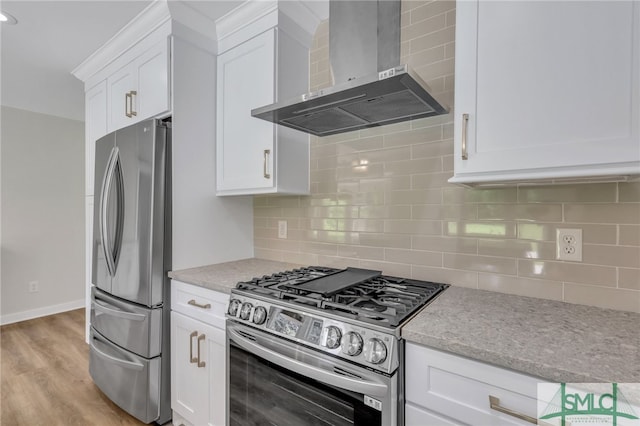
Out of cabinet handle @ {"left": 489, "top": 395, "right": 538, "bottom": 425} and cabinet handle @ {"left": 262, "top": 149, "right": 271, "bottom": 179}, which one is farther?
cabinet handle @ {"left": 262, "top": 149, "right": 271, "bottom": 179}

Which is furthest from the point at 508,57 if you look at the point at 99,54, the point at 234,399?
the point at 99,54

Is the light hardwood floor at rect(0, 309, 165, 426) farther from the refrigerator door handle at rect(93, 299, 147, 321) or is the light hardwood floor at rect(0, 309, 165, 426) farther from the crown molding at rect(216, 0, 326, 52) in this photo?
the crown molding at rect(216, 0, 326, 52)

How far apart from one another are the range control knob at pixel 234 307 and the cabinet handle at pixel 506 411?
101 cm

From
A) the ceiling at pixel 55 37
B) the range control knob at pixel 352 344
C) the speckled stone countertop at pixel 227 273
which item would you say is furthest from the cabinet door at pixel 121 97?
the range control knob at pixel 352 344

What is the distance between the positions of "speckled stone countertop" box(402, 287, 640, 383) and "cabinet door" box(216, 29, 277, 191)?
1.21 m

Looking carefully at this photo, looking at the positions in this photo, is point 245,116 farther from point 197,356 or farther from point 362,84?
point 197,356

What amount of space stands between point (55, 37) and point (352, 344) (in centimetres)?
283

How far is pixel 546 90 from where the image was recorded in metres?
1.04

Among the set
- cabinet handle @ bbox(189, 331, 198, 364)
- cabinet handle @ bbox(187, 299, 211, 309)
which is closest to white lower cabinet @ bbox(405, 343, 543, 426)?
cabinet handle @ bbox(187, 299, 211, 309)

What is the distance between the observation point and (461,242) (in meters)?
1.53

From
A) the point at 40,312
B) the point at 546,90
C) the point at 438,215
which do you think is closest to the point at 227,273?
the point at 438,215

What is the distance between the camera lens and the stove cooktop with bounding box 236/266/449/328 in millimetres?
1097

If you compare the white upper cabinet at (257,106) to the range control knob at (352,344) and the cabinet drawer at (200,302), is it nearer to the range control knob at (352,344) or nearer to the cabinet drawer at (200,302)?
the cabinet drawer at (200,302)

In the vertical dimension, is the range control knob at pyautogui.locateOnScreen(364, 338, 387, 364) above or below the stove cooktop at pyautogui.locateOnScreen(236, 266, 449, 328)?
below
